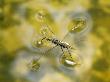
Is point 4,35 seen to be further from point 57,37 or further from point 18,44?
point 57,37

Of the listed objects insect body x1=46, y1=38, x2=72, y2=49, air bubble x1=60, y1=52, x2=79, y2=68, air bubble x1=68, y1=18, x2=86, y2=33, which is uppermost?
air bubble x1=68, y1=18, x2=86, y2=33

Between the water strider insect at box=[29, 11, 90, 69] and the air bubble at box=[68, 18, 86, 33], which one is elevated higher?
the air bubble at box=[68, 18, 86, 33]

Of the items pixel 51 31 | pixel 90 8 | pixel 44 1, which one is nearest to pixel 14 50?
pixel 51 31

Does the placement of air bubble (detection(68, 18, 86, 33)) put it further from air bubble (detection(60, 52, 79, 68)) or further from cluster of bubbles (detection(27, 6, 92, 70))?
air bubble (detection(60, 52, 79, 68))

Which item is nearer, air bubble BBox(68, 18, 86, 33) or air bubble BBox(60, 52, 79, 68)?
air bubble BBox(60, 52, 79, 68)

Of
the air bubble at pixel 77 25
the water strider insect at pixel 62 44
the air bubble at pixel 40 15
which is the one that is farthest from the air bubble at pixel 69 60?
the air bubble at pixel 40 15

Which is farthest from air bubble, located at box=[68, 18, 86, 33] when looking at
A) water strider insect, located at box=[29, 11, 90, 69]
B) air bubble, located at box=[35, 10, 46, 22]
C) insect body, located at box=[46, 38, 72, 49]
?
air bubble, located at box=[35, 10, 46, 22]
